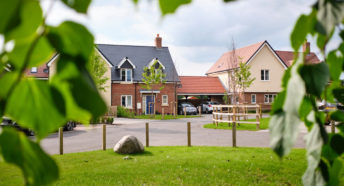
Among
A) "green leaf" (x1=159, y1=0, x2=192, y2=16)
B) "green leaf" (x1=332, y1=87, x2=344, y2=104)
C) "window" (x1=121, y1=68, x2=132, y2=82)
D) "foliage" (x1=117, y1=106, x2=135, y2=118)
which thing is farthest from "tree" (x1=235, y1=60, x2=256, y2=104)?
"green leaf" (x1=159, y1=0, x2=192, y2=16)

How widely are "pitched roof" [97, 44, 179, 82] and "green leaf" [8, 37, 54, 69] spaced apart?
114 ft

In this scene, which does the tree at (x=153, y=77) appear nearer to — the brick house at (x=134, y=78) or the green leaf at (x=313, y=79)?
the brick house at (x=134, y=78)

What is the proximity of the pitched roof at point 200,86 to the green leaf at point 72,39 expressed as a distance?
38.6 m

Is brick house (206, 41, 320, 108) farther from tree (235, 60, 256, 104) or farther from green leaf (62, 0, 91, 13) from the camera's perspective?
green leaf (62, 0, 91, 13)

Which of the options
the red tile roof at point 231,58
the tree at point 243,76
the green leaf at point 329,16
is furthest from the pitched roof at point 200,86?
the green leaf at point 329,16

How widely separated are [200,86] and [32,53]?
41.0 meters

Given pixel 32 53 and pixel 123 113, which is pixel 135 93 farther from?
pixel 32 53

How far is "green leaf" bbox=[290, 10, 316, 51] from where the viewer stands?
0.61m

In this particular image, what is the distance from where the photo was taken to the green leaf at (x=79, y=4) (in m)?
0.48

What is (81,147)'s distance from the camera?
→ 483 inches

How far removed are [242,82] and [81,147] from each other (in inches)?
1043

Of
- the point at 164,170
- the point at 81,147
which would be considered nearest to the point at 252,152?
the point at 164,170

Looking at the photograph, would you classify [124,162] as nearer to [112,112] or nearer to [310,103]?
[310,103]

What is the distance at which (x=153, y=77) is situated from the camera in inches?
1330
